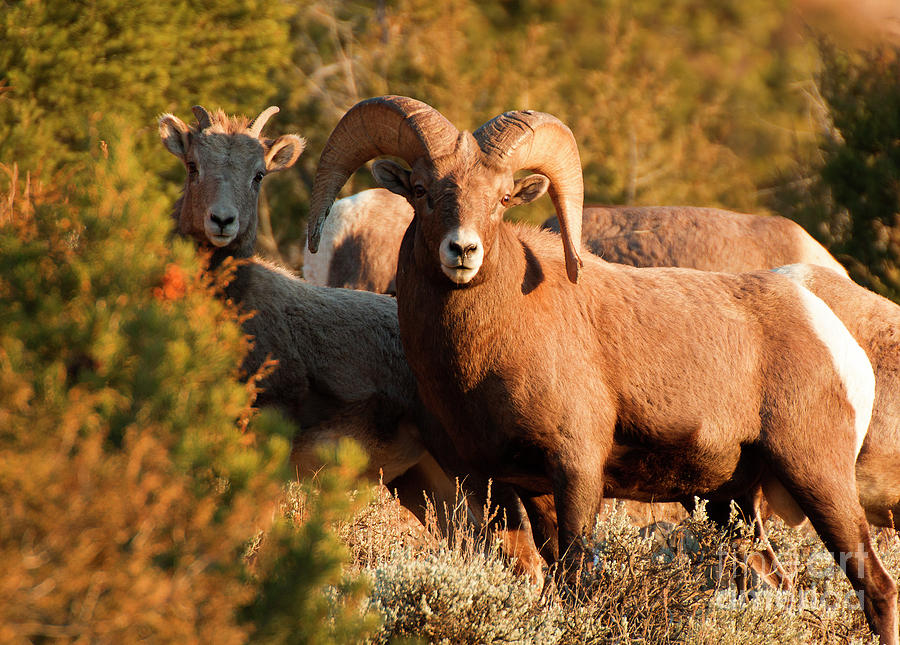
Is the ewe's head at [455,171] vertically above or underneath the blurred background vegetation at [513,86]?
above

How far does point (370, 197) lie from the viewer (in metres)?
9.90

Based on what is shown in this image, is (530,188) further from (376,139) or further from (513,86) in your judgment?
(513,86)

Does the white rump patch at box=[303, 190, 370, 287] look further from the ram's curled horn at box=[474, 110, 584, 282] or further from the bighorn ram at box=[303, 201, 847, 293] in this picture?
the ram's curled horn at box=[474, 110, 584, 282]

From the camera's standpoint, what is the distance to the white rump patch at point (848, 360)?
5.98 meters

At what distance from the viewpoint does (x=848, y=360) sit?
6.05 m

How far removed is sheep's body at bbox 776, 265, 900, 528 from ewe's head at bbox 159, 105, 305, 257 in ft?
11.6

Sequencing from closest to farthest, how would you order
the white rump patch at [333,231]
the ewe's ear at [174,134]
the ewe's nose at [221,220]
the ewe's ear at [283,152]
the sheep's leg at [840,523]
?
the sheep's leg at [840,523]
the ewe's nose at [221,220]
the ewe's ear at [174,134]
the ewe's ear at [283,152]
the white rump patch at [333,231]

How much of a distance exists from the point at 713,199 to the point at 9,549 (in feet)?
75.1

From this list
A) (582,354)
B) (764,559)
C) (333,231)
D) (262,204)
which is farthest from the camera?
(262,204)

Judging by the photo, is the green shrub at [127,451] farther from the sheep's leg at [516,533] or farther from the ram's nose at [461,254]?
the sheep's leg at [516,533]

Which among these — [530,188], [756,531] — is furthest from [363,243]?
[756,531]

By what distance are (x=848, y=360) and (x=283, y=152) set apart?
3840 millimetres

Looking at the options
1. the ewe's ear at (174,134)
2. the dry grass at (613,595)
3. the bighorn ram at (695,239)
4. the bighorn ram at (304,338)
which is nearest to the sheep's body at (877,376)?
the dry grass at (613,595)

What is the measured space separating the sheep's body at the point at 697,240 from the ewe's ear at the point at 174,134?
3.95 m
